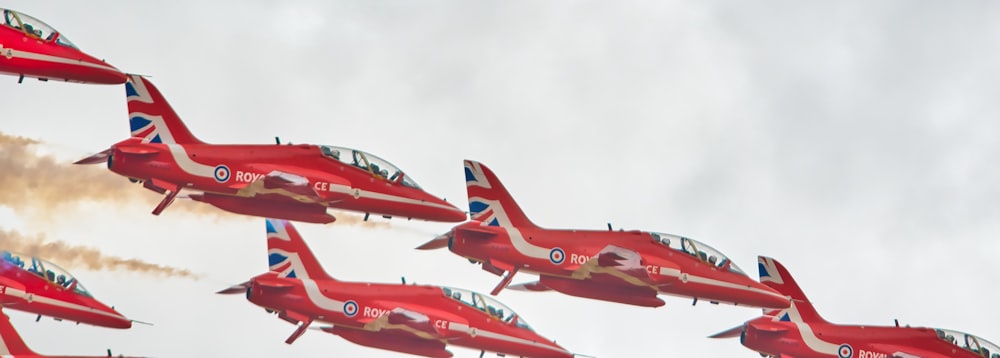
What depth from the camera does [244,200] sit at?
70188 millimetres

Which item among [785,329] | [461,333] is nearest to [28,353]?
[461,333]

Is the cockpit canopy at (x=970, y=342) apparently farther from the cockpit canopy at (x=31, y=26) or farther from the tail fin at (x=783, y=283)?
the cockpit canopy at (x=31, y=26)

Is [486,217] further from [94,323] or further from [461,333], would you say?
[94,323]

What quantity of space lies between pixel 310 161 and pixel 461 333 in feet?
26.6

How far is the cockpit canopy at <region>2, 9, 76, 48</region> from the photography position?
224 feet

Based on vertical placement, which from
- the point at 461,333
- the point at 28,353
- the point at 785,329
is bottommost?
the point at 28,353

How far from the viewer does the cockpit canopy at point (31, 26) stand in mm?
68250

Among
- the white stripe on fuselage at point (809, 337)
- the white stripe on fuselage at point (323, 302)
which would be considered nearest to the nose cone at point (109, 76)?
the white stripe on fuselage at point (323, 302)

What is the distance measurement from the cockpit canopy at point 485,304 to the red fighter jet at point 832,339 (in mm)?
8904

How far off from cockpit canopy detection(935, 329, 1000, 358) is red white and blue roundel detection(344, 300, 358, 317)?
22.9 meters

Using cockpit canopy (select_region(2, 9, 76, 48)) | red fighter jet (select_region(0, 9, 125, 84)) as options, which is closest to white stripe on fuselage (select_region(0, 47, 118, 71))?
red fighter jet (select_region(0, 9, 125, 84))

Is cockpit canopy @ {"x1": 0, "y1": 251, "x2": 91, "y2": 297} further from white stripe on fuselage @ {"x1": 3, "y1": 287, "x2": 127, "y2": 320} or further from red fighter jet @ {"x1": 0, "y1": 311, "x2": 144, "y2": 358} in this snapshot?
red fighter jet @ {"x1": 0, "y1": 311, "x2": 144, "y2": 358}

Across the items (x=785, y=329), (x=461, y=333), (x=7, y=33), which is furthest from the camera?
(x=785, y=329)

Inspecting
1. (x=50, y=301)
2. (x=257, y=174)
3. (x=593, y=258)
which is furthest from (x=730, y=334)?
(x=50, y=301)
